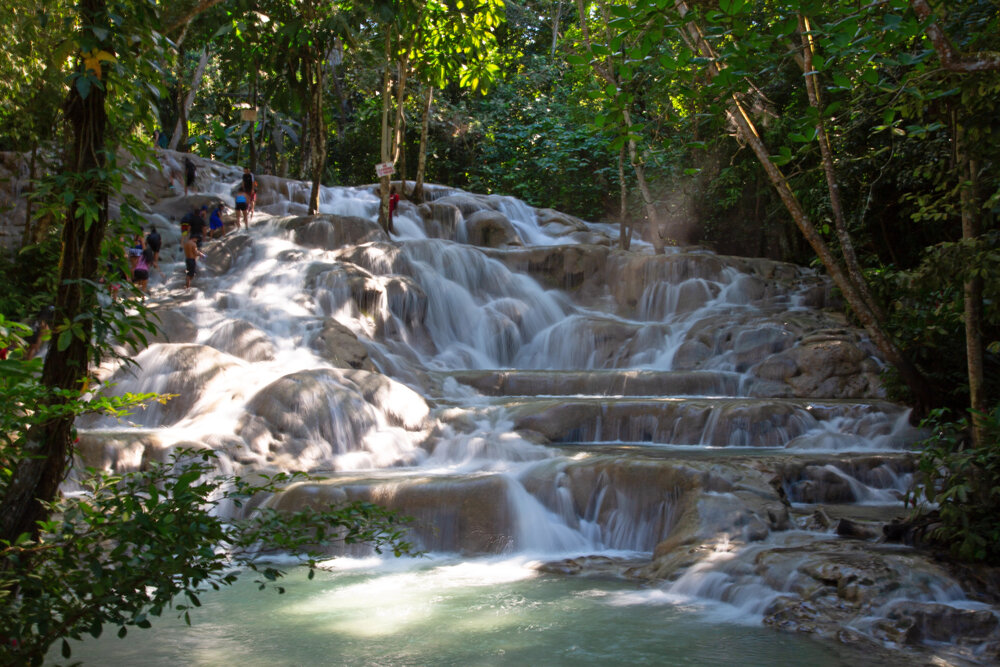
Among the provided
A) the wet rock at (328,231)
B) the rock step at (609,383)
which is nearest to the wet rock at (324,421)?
the rock step at (609,383)

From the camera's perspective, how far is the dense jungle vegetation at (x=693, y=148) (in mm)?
3074

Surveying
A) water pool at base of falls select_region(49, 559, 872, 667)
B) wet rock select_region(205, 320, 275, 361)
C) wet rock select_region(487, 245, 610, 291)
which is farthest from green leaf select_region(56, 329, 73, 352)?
wet rock select_region(487, 245, 610, 291)

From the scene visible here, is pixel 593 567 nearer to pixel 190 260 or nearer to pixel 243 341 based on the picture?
pixel 243 341

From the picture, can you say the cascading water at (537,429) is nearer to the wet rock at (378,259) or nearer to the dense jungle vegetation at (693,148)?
the wet rock at (378,259)

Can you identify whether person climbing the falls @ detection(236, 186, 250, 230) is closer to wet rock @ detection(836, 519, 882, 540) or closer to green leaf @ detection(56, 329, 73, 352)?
wet rock @ detection(836, 519, 882, 540)

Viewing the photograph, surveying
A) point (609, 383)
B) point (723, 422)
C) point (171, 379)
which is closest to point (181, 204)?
point (171, 379)

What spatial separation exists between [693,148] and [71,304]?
269 inches

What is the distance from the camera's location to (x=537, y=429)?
36.6 ft

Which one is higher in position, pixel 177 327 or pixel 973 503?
pixel 177 327

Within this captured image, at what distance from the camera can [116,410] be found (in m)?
3.12

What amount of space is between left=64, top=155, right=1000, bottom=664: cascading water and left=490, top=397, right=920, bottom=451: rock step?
4 cm

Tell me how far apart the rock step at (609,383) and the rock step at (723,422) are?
4.53 feet

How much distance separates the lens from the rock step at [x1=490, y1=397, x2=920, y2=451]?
1080 cm

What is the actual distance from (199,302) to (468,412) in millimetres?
6568
